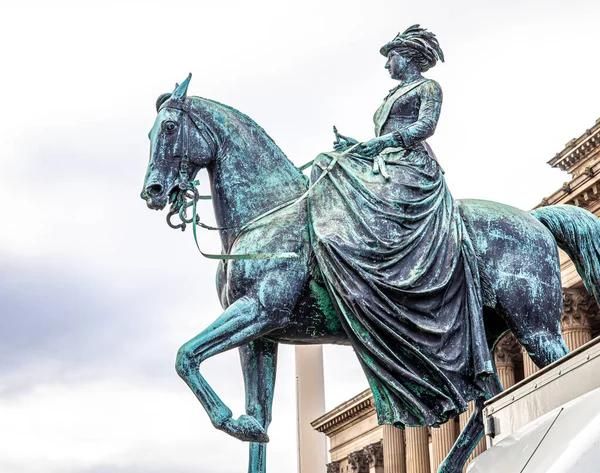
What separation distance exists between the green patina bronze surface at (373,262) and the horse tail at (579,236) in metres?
0.01

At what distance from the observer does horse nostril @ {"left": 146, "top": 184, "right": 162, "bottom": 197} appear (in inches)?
360

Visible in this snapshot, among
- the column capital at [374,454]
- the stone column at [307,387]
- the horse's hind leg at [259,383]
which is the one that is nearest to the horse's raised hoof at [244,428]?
the horse's hind leg at [259,383]

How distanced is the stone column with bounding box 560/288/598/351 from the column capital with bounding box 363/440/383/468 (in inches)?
1007

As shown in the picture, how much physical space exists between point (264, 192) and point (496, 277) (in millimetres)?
1760

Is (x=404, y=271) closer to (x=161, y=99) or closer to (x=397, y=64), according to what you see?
(x=397, y=64)

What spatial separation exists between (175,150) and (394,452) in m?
55.4

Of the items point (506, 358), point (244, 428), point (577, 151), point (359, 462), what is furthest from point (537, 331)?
point (359, 462)

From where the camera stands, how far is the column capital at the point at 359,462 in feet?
234

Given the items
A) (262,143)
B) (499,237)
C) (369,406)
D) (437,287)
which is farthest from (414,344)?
(369,406)

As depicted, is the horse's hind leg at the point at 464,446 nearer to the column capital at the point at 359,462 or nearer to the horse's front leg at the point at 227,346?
the horse's front leg at the point at 227,346

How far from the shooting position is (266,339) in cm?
929

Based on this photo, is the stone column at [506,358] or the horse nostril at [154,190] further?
the stone column at [506,358]

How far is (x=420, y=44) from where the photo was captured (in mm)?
9852

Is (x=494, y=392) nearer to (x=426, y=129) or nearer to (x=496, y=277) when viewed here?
(x=496, y=277)
